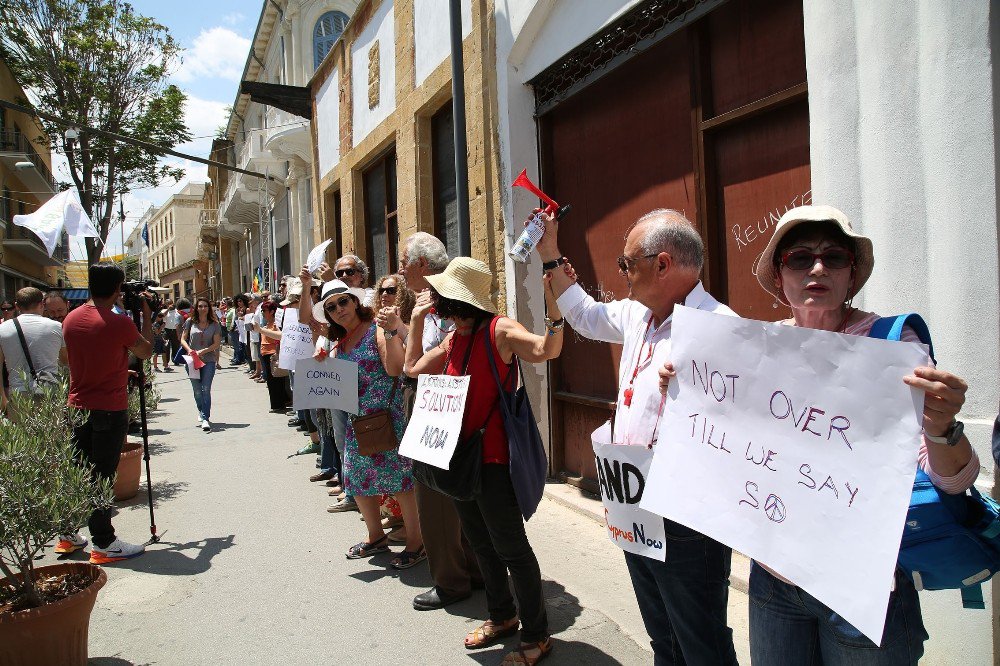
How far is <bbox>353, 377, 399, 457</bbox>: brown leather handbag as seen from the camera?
14.5ft

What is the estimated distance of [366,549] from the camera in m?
4.77

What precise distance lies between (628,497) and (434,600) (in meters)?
2.12

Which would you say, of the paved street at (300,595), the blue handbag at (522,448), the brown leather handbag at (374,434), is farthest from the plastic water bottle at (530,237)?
the brown leather handbag at (374,434)

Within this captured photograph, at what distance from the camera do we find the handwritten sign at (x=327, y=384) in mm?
4555

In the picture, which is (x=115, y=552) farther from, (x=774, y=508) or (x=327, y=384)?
(x=774, y=508)

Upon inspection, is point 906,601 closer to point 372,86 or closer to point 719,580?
point 719,580

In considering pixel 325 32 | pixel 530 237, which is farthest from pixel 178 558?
pixel 325 32

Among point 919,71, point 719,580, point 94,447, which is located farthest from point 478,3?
point 719,580

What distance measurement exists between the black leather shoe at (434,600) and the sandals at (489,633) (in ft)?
1.55

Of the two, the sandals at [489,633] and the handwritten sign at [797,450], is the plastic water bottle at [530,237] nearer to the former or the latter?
the handwritten sign at [797,450]

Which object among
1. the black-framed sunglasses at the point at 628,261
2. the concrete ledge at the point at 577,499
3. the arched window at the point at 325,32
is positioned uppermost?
the arched window at the point at 325,32

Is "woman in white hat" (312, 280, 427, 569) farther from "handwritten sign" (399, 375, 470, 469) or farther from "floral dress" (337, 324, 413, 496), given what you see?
"handwritten sign" (399, 375, 470, 469)

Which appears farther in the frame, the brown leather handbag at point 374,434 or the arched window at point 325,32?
the arched window at point 325,32

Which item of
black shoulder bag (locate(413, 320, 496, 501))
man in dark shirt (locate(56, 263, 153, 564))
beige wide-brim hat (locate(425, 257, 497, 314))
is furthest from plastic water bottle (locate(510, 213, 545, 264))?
man in dark shirt (locate(56, 263, 153, 564))
